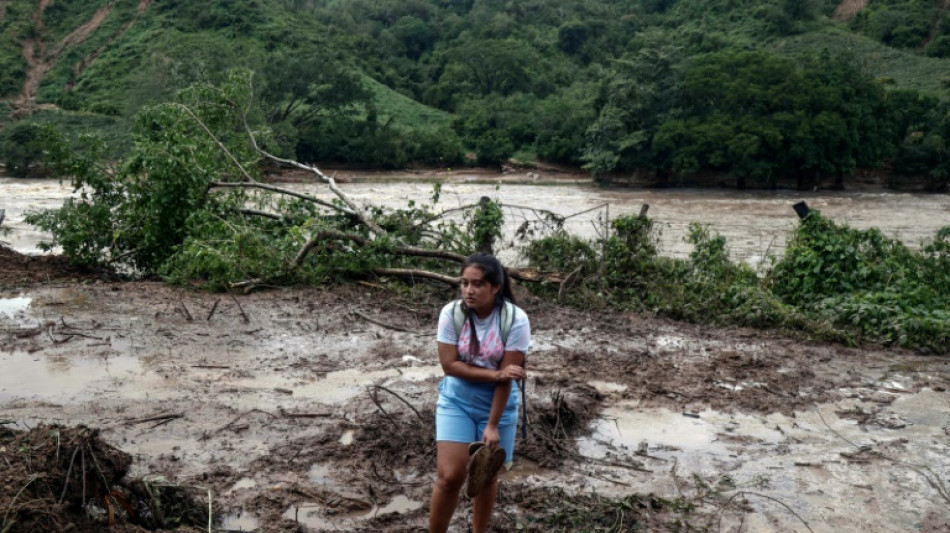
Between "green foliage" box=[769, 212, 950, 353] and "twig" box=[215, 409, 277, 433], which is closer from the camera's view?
"twig" box=[215, 409, 277, 433]

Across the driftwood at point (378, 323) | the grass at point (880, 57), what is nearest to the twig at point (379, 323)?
the driftwood at point (378, 323)

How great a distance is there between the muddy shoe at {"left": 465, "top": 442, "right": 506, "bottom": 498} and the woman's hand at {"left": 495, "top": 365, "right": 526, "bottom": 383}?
0.32 m

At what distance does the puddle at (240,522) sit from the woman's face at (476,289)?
1803 millimetres

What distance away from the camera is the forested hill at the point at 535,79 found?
1380 inches

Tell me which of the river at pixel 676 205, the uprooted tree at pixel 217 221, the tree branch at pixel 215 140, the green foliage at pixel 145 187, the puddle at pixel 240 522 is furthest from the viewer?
the river at pixel 676 205

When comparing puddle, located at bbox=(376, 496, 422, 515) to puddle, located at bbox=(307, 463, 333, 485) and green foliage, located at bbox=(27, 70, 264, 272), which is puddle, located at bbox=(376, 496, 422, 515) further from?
green foliage, located at bbox=(27, 70, 264, 272)

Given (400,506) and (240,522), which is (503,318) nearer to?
(400,506)

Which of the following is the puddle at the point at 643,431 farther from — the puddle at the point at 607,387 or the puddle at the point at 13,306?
the puddle at the point at 13,306

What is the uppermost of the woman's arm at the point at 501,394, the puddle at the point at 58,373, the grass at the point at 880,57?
the grass at the point at 880,57

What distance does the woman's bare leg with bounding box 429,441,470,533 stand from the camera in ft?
13.2

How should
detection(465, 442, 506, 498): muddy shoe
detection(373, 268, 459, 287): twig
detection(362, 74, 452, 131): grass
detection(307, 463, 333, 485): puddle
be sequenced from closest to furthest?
detection(465, 442, 506, 498): muddy shoe → detection(307, 463, 333, 485): puddle → detection(373, 268, 459, 287): twig → detection(362, 74, 452, 131): grass

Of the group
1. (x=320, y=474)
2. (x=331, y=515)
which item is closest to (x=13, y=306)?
(x=320, y=474)

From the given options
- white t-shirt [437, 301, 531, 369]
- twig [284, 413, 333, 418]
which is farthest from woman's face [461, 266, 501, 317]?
twig [284, 413, 333, 418]

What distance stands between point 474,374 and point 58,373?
15.5 feet
